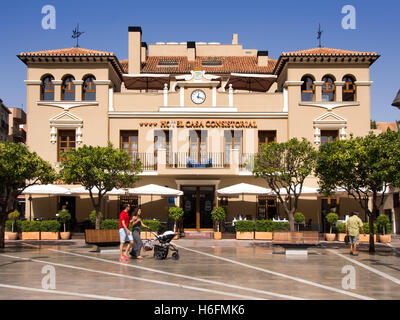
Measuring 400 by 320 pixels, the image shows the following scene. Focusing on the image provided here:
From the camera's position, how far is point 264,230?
25906 millimetres

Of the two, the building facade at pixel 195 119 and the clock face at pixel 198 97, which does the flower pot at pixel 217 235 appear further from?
the clock face at pixel 198 97

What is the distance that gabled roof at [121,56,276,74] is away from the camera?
34406 millimetres

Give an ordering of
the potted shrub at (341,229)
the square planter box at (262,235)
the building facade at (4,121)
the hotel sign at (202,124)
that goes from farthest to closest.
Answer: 1. the building facade at (4,121)
2. the hotel sign at (202,124)
3. the square planter box at (262,235)
4. the potted shrub at (341,229)

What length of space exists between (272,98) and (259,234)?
8174 millimetres

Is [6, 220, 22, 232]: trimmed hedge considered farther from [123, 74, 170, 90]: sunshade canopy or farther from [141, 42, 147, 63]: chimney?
[141, 42, 147, 63]: chimney

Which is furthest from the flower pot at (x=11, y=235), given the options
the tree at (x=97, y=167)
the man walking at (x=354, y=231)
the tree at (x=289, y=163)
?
the man walking at (x=354, y=231)

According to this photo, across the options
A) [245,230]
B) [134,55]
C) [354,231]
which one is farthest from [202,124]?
[354,231]

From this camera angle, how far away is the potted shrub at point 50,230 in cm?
2544

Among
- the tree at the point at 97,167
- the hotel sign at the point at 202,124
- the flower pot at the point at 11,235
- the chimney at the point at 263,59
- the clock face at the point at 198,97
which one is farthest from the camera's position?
the chimney at the point at 263,59

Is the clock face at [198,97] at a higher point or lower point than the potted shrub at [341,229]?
higher

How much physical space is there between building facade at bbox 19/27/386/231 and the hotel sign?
0.06 metres

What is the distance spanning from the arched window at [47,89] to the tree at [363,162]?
16435 mm
